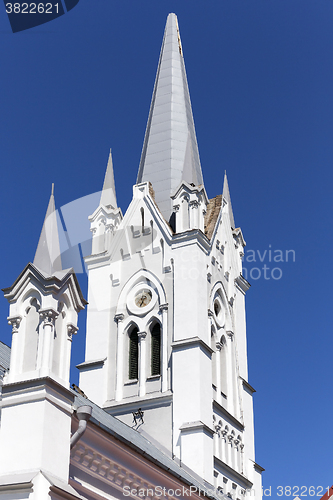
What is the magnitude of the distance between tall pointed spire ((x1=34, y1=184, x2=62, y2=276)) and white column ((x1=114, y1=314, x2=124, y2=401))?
12.5 meters

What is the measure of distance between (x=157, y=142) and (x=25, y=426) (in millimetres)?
22838

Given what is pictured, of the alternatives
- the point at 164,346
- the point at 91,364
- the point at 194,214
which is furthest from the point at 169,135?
the point at 91,364

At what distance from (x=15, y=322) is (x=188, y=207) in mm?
15264

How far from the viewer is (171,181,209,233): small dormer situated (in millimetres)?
29328

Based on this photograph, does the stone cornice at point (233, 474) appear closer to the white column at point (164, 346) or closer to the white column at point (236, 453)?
the white column at point (236, 453)

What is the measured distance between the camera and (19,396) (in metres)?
14.1

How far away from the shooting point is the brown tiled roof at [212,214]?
100ft

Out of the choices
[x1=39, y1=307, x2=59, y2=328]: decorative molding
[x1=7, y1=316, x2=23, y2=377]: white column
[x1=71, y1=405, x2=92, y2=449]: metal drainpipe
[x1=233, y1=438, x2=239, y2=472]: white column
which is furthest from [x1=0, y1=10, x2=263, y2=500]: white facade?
[x1=71, y1=405, x2=92, y2=449]: metal drainpipe

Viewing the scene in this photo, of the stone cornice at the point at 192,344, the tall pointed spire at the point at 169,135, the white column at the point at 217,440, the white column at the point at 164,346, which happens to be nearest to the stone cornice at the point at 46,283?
the stone cornice at the point at 192,344

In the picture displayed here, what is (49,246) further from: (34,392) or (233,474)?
(233,474)

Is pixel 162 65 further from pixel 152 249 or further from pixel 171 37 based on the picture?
pixel 152 249

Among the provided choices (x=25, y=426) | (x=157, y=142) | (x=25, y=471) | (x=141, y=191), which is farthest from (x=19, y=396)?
(x=157, y=142)

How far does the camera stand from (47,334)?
14.7 meters

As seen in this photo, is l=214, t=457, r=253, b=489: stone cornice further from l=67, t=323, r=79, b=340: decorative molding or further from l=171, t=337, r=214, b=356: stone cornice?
l=67, t=323, r=79, b=340: decorative molding
